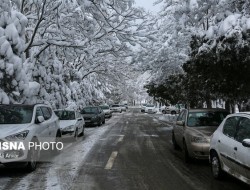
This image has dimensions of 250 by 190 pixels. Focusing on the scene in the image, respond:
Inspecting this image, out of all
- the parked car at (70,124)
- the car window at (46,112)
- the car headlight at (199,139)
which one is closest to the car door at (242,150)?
the car headlight at (199,139)

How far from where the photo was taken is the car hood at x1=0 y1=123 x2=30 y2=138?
862cm

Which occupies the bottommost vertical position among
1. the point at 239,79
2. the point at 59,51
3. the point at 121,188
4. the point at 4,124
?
the point at 121,188

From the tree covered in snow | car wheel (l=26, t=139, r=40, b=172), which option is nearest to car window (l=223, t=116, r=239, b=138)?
car wheel (l=26, t=139, r=40, b=172)

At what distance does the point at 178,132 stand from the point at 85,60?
1046 inches

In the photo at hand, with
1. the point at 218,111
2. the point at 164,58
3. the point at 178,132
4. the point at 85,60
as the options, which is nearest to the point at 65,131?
the point at 178,132

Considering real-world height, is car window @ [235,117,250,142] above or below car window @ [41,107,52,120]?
below

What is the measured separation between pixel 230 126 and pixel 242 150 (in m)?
1.17

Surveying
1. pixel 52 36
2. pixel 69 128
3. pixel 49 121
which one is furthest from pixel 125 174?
pixel 52 36

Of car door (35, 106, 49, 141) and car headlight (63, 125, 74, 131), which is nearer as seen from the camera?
car door (35, 106, 49, 141)

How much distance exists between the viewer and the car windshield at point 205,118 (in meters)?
11.5

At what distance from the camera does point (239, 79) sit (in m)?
12.7

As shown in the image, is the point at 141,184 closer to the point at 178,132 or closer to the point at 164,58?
the point at 178,132

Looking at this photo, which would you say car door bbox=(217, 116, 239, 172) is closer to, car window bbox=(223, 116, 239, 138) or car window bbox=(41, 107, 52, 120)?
car window bbox=(223, 116, 239, 138)

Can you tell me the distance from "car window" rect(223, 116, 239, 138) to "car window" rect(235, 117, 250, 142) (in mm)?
172
